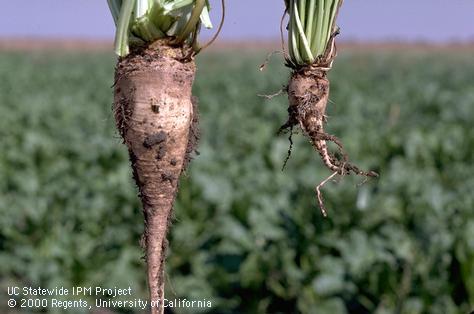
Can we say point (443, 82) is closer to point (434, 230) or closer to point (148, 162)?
point (434, 230)

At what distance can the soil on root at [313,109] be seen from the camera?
2.44 metres

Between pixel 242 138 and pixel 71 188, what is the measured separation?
12.0 ft

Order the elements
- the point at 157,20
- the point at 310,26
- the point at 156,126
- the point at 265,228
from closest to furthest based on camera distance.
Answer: the point at 157,20 < the point at 310,26 < the point at 156,126 < the point at 265,228

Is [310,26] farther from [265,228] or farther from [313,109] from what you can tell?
[265,228]

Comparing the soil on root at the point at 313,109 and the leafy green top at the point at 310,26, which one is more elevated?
the leafy green top at the point at 310,26

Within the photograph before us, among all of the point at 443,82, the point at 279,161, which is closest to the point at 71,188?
the point at 279,161

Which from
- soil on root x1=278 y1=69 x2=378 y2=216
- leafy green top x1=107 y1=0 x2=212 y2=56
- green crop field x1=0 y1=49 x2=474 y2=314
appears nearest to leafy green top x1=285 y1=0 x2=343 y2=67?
soil on root x1=278 y1=69 x2=378 y2=216

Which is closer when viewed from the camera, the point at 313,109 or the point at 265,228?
the point at 313,109

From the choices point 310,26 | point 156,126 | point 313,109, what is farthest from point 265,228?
point 310,26

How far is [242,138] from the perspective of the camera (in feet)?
31.2

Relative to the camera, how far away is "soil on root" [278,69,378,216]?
8.00ft

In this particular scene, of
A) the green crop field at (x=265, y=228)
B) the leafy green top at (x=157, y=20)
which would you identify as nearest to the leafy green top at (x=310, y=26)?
the leafy green top at (x=157, y=20)

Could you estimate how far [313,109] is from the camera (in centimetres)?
253

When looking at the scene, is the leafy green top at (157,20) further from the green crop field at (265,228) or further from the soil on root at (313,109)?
Answer: the green crop field at (265,228)
